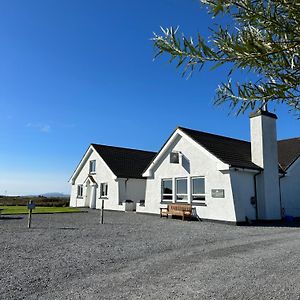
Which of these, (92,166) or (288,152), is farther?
(92,166)

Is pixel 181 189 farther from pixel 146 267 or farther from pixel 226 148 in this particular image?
pixel 146 267

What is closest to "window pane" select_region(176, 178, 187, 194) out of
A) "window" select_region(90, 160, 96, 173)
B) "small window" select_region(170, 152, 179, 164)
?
"small window" select_region(170, 152, 179, 164)

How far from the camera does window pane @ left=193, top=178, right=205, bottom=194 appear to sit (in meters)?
20.0

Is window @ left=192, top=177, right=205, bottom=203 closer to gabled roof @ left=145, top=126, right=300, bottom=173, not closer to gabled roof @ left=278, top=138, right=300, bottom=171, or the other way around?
gabled roof @ left=145, top=126, right=300, bottom=173

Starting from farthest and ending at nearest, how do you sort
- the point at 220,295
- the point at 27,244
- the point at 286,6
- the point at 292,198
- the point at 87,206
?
1. the point at 87,206
2. the point at 292,198
3. the point at 27,244
4. the point at 220,295
5. the point at 286,6

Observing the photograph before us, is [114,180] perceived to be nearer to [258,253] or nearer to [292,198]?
[292,198]

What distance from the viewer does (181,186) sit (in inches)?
856

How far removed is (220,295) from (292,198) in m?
18.7

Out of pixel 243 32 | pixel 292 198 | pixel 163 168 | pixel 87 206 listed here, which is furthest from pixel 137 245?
pixel 87 206

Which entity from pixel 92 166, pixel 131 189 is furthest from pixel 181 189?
pixel 92 166

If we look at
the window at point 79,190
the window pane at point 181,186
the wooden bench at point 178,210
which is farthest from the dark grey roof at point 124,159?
the wooden bench at point 178,210

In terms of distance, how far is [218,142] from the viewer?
73.9 feet

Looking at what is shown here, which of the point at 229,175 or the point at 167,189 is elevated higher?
the point at 229,175

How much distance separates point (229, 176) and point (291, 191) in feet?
21.4
